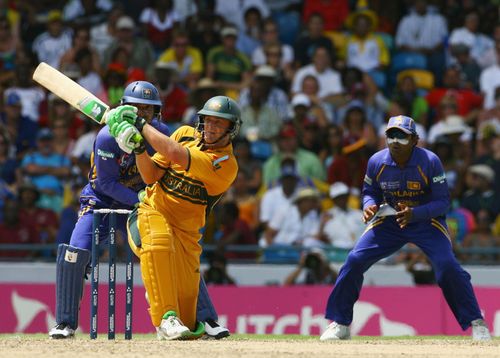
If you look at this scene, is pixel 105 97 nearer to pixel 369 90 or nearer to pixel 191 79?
pixel 191 79

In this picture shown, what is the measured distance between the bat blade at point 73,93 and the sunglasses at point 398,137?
2487 mm

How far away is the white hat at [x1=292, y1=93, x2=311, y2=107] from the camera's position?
1750 cm

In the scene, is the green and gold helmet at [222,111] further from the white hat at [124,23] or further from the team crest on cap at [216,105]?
the white hat at [124,23]

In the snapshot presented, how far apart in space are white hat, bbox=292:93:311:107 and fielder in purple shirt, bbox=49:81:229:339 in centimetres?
A: 728

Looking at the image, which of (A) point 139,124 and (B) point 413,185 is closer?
(A) point 139,124

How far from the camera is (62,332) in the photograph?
998 centimetres

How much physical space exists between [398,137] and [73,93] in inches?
110

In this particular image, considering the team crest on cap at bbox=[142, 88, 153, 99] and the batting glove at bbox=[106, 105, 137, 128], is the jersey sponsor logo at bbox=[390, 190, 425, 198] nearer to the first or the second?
the team crest on cap at bbox=[142, 88, 153, 99]

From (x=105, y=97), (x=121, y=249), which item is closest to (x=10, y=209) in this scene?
(x=121, y=249)

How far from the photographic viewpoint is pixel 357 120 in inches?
680

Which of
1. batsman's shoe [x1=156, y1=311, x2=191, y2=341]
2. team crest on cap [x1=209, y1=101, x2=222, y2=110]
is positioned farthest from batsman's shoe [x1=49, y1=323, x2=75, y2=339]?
team crest on cap [x1=209, y1=101, x2=222, y2=110]

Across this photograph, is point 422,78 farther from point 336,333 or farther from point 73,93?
point 73,93

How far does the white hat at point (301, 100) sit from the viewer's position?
17502 mm

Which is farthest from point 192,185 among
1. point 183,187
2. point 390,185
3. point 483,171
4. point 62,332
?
point 483,171
